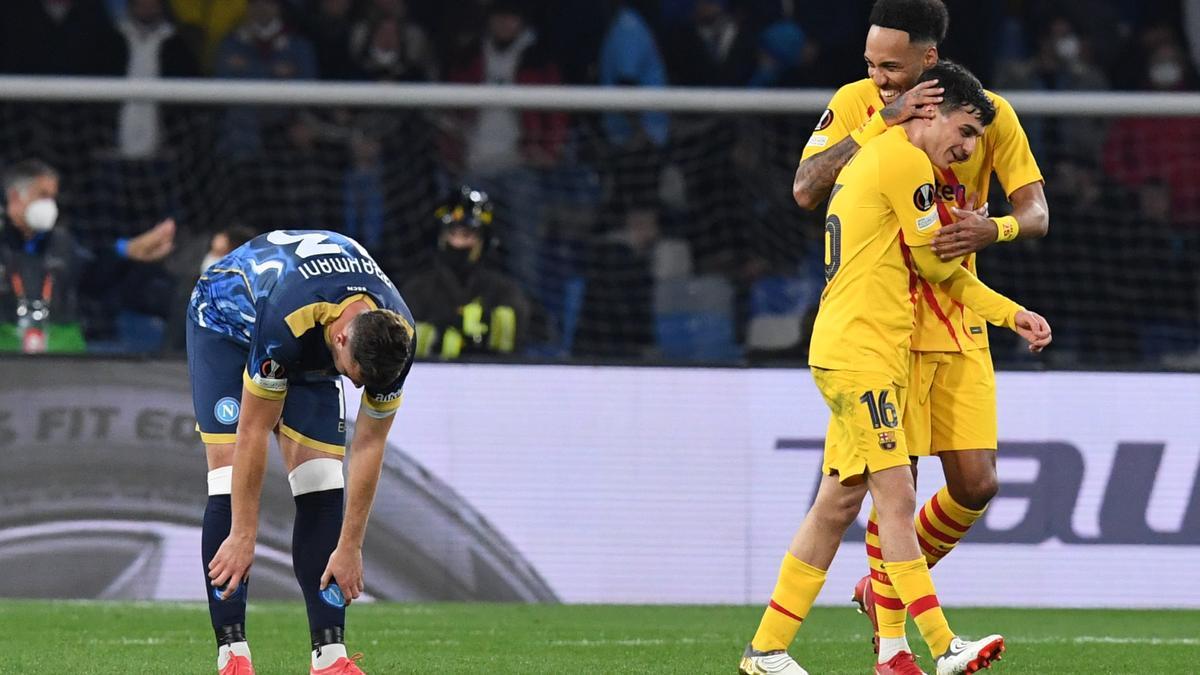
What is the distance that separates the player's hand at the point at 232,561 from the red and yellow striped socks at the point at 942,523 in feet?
7.73

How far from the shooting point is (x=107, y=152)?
12.3 metres

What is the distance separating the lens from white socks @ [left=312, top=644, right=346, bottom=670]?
19.2ft

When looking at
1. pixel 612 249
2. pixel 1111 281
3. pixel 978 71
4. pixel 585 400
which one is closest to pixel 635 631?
pixel 585 400

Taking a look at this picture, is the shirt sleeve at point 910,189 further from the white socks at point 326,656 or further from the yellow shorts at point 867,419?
the white socks at point 326,656

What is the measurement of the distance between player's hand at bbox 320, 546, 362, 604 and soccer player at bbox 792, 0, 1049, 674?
1693 millimetres

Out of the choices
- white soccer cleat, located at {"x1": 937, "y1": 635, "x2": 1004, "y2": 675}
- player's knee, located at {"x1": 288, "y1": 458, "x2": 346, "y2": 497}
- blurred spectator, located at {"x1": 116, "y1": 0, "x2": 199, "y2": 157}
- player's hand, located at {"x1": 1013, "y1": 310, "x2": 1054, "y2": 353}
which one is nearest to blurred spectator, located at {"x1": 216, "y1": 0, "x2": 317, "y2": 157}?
blurred spectator, located at {"x1": 116, "y1": 0, "x2": 199, "y2": 157}

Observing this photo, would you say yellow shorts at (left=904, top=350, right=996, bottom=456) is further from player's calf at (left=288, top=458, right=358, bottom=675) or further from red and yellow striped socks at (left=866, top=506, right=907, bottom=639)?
player's calf at (left=288, top=458, right=358, bottom=675)

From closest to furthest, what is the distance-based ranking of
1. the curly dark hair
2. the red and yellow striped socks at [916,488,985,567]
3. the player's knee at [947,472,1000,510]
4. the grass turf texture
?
the curly dark hair
the player's knee at [947,472,1000,510]
the red and yellow striped socks at [916,488,985,567]
the grass turf texture

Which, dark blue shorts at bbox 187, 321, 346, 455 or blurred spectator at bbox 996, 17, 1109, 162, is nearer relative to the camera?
dark blue shorts at bbox 187, 321, 346, 455

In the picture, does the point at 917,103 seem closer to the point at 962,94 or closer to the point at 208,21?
the point at 962,94

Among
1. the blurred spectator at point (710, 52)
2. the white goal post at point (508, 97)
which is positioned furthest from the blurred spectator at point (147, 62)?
the blurred spectator at point (710, 52)

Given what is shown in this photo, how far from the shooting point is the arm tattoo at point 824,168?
623cm

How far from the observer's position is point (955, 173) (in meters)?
6.34

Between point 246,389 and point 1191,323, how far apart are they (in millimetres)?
8132
